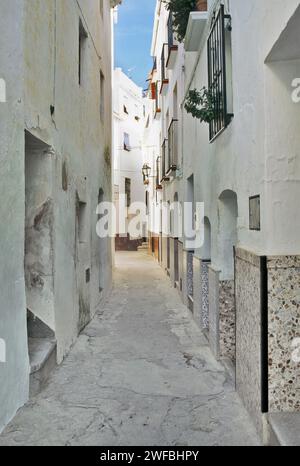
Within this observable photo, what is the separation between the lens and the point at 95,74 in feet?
28.3

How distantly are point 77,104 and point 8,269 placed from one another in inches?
156

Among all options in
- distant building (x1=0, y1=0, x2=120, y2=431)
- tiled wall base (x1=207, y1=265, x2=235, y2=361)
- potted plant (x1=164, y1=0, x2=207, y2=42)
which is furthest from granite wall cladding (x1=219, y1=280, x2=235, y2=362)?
potted plant (x1=164, y1=0, x2=207, y2=42)

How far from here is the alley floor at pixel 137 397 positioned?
130 inches

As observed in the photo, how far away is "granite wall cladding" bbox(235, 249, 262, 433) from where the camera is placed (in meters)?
3.19

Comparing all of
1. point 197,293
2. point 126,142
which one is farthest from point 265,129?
point 126,142

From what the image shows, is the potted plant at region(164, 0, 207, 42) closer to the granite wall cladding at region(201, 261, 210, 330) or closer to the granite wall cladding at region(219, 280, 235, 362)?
the granite wall cladding at region(201, 261, 210, 330)

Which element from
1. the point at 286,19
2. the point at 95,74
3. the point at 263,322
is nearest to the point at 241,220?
the point at 263,322

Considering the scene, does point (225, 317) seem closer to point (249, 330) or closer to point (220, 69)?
point (249, 330)

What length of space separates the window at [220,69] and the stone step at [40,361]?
10.8ft

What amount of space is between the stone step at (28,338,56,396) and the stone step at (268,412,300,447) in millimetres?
2381

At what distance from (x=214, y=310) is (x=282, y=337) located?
87.4 inches

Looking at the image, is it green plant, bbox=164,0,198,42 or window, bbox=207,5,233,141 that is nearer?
window, bbox=207,5,233,141

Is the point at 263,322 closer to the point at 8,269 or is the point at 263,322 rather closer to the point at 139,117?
the point at 8,269

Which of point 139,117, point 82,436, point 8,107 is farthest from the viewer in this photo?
point 139,117
